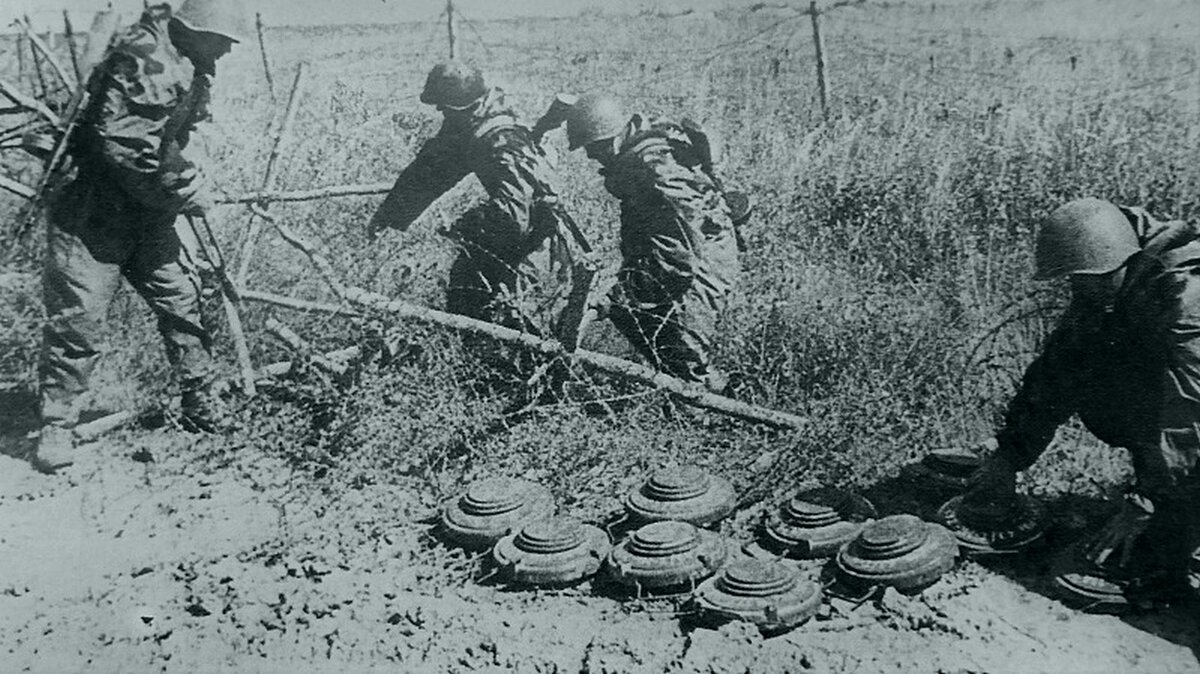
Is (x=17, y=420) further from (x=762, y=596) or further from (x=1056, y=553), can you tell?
(x=1056, y=553)

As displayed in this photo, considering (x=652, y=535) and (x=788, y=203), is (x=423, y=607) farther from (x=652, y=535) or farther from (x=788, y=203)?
(x=788, y=203)

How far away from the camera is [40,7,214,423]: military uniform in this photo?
4.24 metres

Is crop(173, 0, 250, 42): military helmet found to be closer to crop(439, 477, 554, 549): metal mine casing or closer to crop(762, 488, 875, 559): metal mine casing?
crop(439, 477, 554, 549): metal mine casing

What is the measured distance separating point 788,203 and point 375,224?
308 centimetres

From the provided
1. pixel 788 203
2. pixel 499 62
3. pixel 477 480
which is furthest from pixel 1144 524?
pixel 499 62

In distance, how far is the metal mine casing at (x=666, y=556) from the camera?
3.29 metres

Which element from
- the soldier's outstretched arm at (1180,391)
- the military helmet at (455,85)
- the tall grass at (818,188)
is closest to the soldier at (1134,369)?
the soldier's outstretched arm at (1180,391)

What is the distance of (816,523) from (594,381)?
1712 millimetres

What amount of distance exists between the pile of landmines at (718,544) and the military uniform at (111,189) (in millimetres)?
2247

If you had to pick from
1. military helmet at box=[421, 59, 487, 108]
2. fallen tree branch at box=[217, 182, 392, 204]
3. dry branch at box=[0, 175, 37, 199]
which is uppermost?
military helmet at box=[421, 59, 487, 108]

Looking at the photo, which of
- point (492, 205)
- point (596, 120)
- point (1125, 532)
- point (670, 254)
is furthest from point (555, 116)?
point (1125, 532)

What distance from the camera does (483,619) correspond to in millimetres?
3244

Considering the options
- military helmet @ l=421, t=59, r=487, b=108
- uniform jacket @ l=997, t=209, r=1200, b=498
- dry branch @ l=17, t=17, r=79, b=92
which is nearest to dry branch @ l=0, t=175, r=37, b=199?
dry branch @ l=17, t=17, r=79, b=92

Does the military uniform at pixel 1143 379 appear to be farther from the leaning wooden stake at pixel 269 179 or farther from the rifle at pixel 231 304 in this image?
the leaning wooden stake at pixel 269 179
